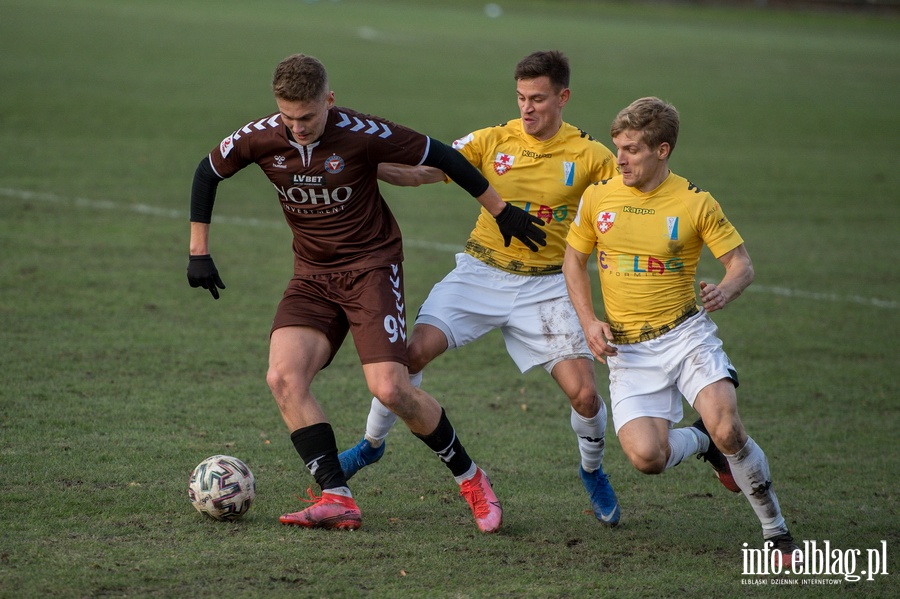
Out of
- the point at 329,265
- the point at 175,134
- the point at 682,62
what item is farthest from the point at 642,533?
the point at 682,62

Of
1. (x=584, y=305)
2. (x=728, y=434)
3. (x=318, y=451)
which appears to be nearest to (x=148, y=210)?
(x=318, y=451)

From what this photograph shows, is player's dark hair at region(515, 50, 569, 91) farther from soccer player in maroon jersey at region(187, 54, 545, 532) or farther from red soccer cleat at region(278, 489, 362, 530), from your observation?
red soccer cleat at region(278, 489, 362, 530)

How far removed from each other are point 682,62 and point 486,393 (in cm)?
2889

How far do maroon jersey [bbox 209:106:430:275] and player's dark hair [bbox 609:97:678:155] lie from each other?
3.69 ft

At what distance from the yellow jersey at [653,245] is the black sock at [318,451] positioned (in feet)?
5.53

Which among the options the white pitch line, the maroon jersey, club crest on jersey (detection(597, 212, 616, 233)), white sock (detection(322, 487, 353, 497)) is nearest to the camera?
white sock (detection(322, 487, 353, 497))

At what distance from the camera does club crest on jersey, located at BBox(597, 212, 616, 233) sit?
6.00 metres

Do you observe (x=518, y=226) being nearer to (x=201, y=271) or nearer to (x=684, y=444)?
(x=684, y=444)

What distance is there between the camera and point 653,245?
19.5ft

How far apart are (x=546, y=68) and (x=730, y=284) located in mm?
1795

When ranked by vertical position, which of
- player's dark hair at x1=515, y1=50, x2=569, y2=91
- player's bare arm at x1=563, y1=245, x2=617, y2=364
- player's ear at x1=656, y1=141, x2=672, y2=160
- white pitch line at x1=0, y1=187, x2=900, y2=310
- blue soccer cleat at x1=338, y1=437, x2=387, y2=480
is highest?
player's dark hair at x1=515, y1=50, x2=569, y2=91

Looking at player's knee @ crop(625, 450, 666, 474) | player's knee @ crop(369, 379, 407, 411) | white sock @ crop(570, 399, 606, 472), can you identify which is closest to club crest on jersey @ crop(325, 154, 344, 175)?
player's knee @ crop(369, 379, 407, 411)

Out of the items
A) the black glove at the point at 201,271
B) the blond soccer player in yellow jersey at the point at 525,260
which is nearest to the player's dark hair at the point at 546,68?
the blond soccer player in yellow jersey at the point at 525,260

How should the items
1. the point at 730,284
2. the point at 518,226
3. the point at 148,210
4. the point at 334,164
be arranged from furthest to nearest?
1. the point at 148,210
2. the point at 518,226
3. the point at 334,164
4. the point at 730,284
